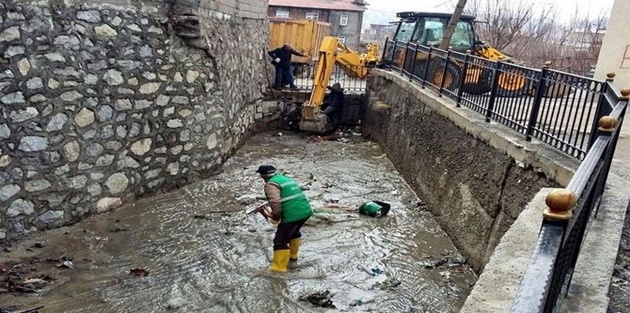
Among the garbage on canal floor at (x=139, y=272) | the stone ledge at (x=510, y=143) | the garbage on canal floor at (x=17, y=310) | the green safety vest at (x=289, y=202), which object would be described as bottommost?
the garbage on canal floor at (x=139, y=272)

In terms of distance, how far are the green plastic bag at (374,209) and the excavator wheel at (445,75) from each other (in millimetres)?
2787

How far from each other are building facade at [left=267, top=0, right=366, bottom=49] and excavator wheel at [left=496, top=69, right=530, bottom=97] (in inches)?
1341

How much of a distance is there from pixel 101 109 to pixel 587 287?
5925 millimetres

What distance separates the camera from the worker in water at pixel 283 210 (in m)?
5.93

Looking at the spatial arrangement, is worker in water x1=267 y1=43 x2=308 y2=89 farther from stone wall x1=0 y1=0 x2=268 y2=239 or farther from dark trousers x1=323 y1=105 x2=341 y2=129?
stone wall x1=0 y1=0 x2=268 y2=239

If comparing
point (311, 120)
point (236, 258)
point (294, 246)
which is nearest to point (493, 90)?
point (294, 246)

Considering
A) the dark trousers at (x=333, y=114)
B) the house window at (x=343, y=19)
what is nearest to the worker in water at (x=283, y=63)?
the dark trousers at (x=333, y=114)

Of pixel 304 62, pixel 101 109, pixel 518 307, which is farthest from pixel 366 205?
pixel 304 62

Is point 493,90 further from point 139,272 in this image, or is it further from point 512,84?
point 139,272

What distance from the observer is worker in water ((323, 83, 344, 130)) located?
14.6 meters

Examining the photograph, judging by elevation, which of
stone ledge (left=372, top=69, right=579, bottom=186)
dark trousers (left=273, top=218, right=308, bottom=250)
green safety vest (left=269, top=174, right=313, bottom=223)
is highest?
stone ledge (left=372, top=69, right=579, bottom=186)

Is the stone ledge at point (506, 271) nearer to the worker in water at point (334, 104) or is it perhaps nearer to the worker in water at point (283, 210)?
the worker in water at point (283, 210)

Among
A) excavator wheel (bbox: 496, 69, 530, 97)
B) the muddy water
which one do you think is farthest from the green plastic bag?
excavator wheel (bbox: 496, 69, 530, 97)

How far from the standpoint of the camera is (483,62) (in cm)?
790
